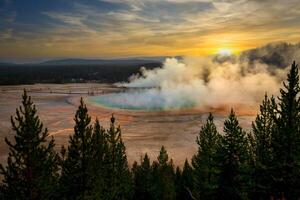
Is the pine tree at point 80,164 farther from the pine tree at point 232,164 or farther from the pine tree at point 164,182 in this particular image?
the pine tree at point 232,164

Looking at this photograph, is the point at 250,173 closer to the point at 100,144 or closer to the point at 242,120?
the point at 100,144

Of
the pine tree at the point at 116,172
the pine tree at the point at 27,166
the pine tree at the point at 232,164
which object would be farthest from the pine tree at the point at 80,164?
the pine tree at the point at 232,164

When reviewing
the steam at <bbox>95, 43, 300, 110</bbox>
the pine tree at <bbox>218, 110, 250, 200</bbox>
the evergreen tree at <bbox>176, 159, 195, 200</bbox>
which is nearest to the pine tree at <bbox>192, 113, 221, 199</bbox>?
the pine tree at <bbox>218, 110, 250, 200</bbox>

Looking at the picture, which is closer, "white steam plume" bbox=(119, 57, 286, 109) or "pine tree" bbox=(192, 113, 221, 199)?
"pine tree" bbox=(192, 113, 221, 199)

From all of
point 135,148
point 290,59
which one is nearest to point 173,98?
point 135,148

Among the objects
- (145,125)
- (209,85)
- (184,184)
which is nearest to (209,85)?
(209,85)

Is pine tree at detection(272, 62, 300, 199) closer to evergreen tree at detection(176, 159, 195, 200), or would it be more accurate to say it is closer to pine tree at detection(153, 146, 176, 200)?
pine tree at detection(153, 146, 176, 200)

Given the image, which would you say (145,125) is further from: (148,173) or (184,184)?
(184,184)
